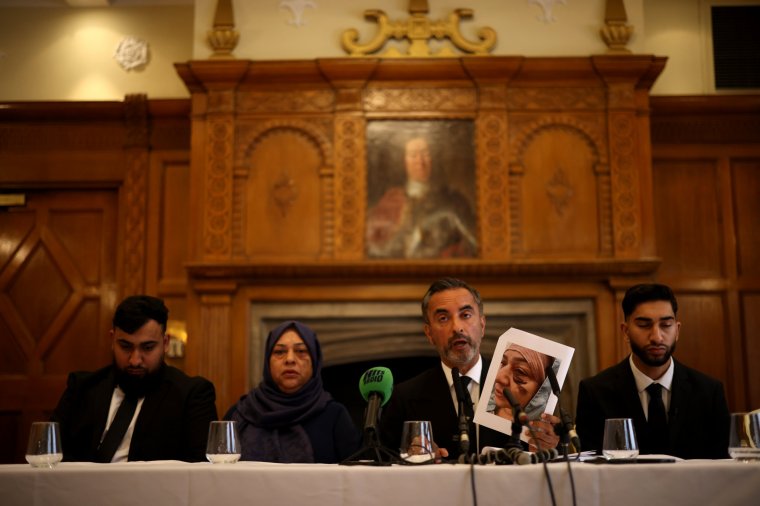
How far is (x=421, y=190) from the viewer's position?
6012 millimetres

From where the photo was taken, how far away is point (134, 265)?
21.2ft

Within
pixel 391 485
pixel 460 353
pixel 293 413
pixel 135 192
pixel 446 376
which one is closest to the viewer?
pixel 391 485

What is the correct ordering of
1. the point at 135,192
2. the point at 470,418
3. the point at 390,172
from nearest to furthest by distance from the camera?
the point at 470,418
the point at 390,172
the point at 135,192

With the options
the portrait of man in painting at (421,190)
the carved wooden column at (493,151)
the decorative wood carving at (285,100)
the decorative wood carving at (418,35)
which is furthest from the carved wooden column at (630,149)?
the decorative wood carving at (285,100)

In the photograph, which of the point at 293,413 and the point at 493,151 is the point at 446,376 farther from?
the point at 493,151

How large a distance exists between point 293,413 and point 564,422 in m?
1.36

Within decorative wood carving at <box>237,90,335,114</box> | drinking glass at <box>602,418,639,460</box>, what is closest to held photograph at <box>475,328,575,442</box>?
drinking glass at <box>602,418,639,460</box>

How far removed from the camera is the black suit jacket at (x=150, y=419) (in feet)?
11.1

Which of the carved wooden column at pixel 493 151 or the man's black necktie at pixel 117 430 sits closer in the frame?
the man's black necktie at pixel 117 430

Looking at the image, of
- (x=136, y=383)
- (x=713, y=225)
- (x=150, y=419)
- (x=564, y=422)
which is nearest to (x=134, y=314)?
(x=136, y=383)

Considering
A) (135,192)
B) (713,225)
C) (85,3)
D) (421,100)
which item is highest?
(85,3)

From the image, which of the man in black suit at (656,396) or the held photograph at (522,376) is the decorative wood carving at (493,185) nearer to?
the man in black suit at (656,396)

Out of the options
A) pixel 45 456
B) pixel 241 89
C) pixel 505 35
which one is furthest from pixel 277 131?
pixel 45 456

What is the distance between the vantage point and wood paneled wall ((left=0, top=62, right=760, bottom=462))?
19.2 ft
